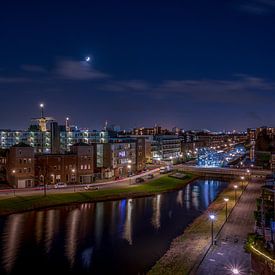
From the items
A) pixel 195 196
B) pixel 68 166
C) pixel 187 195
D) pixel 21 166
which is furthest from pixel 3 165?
pixel 195 196

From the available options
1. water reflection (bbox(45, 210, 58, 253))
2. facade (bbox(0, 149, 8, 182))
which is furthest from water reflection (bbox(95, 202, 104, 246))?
facade (bbox(0, 149, 8, 182))

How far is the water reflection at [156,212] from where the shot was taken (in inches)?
1118

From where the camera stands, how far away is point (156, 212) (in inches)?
1284

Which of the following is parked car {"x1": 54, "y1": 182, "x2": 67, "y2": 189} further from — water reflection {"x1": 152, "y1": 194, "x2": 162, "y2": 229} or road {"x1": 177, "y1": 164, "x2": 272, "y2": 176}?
road {"x1": 177, "y1": 164, "x2": 272, "y2": 176}

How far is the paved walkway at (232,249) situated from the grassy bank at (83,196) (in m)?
13.9

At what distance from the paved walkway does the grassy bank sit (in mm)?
13938

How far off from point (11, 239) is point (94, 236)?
5.44 meters

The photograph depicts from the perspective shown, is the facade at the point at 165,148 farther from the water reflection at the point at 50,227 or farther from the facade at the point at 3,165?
the water reflection at the point at 50,227

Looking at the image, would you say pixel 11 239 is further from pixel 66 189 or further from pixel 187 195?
pixel 187 195

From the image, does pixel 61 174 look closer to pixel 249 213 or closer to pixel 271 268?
pixel 249 213

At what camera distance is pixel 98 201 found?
3619cm

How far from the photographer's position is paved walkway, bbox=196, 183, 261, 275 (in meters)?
16.3

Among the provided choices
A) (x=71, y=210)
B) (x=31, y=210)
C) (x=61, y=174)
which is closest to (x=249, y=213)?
(x=71, y=210)

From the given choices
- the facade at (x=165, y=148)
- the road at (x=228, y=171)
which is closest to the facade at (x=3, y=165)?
the road at (x=228, y=171)
